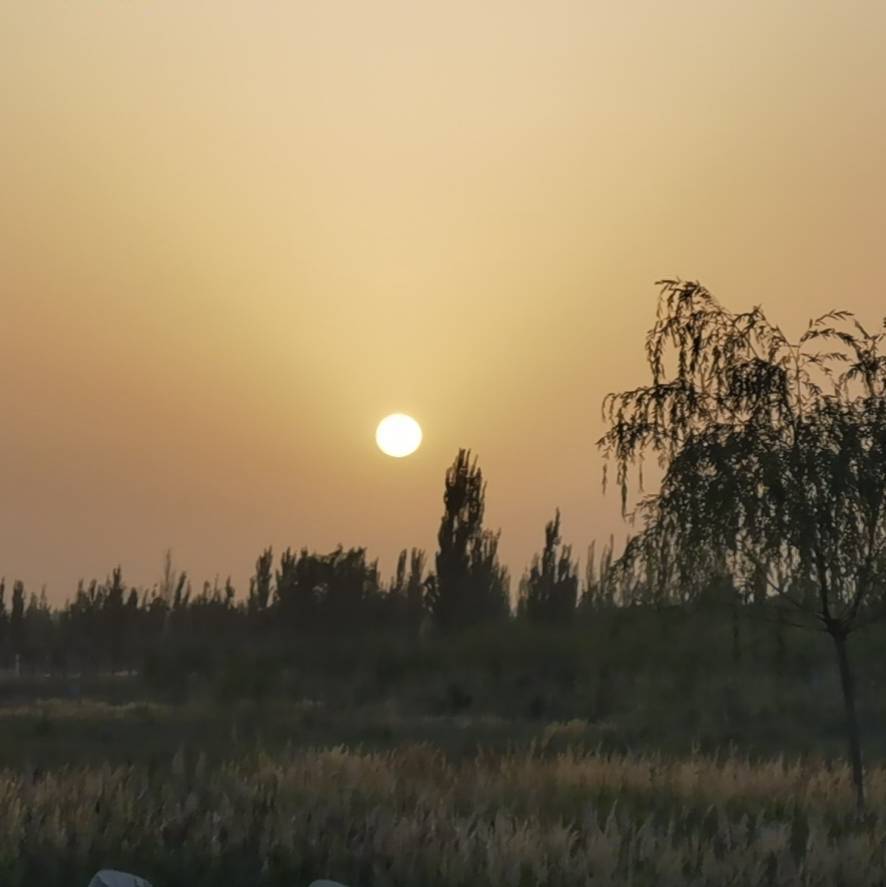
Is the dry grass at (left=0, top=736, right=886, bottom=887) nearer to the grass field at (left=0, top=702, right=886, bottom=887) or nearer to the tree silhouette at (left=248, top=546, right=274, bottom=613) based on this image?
the grass field at (left=0, top=702, right=886, bottom=887)

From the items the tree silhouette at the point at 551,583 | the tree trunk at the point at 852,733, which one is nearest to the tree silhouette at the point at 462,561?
the tree silhouette at the point at 551,583

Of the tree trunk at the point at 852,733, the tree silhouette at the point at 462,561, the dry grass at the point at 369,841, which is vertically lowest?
the dry grass at the point at 369,841

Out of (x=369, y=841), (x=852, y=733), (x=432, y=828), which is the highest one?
(x=852, y=733)

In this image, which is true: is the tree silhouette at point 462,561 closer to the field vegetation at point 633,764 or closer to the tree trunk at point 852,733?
the field vegetation at point 633,764

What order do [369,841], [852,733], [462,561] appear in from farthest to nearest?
[462,561] < [852,733] < [369,841]

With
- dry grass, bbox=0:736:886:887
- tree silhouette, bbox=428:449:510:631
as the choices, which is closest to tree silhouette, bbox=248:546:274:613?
tree silhouette, bbox=428:449:510:631

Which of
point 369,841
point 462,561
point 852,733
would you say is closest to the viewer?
point 369,841

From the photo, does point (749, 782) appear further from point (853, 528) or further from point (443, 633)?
point (443, 633)

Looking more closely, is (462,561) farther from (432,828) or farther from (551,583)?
(432,828)

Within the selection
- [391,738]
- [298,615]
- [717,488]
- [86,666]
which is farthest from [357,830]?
[86,666]

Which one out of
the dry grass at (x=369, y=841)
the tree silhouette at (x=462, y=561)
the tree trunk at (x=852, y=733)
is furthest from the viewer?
the tree silhouette at (x=462, y=561)

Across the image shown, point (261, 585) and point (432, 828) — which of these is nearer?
point (432, 828)

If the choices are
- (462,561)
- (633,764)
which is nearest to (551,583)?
(462,561)

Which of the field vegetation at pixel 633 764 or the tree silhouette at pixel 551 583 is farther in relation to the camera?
the tree silhouette at pixel 551 583
